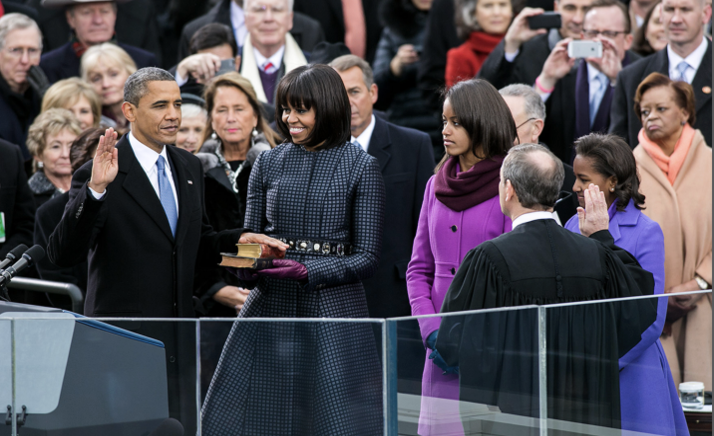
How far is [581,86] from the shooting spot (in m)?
6.26

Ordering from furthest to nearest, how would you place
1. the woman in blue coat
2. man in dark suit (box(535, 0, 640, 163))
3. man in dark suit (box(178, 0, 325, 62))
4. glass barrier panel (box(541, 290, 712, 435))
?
man in dark suit (box(178, 0, 325, 62))
man in dark suit (box(535, 0, 640, 163))
the woman in blue coat
glass barrier panel (box(541, 290, 712, 435))

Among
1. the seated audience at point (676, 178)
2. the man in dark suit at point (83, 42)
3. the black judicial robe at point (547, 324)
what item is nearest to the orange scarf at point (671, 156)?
the seated audience at point (676, 178)

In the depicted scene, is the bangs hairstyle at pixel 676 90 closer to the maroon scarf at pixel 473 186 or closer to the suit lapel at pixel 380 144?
the suit lapel at pixel 380 144

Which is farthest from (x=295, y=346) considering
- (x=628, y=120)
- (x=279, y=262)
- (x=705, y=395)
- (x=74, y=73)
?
(x=74, y=73)

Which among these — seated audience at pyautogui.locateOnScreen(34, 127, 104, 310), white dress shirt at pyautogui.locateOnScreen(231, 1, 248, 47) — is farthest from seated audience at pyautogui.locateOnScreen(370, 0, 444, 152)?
seated audience at pyautogui.locateOnScreen(34, 127, 104, 310)

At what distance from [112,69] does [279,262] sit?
3844 millimetres

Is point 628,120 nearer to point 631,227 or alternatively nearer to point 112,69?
point 631,227

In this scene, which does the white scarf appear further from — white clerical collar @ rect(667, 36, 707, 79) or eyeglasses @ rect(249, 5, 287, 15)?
white clerical collar @ rect(667, 36, 707, 79)

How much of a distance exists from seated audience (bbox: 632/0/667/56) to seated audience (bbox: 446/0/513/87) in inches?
41.5

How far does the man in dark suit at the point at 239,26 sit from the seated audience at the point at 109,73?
66 centimetres

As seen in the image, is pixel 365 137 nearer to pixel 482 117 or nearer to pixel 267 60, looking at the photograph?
pixel 482 117

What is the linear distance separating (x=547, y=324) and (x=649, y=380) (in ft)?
2.06

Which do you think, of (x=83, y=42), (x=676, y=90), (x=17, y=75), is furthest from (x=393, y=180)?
(x=83, y=42)

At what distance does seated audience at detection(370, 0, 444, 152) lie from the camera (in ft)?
24.7
